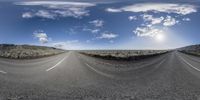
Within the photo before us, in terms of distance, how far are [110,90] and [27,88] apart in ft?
8.93

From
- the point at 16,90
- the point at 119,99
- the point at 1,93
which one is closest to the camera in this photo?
the point at 119,99

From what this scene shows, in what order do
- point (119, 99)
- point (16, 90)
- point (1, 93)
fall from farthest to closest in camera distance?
point (16, 90)
point (1, 93)
point (119, 99)

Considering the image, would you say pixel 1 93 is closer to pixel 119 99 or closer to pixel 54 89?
pixel 54 89

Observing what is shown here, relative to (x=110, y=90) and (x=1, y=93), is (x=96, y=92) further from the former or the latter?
(x=1, y=93)

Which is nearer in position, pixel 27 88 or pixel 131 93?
pixel 131 93

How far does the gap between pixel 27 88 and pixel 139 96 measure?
3.83 meters

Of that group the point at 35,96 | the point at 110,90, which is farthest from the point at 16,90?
the point at 110,90

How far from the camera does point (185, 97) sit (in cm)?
950

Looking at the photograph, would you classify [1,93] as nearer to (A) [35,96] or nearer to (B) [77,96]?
(A) [35,96]

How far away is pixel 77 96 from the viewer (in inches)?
382

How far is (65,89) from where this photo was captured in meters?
11.3

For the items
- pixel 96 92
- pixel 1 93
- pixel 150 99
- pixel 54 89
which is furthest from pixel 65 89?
pixel 150 99

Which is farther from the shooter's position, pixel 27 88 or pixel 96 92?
pixel 27 88

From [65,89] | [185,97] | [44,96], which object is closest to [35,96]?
[44,96]
